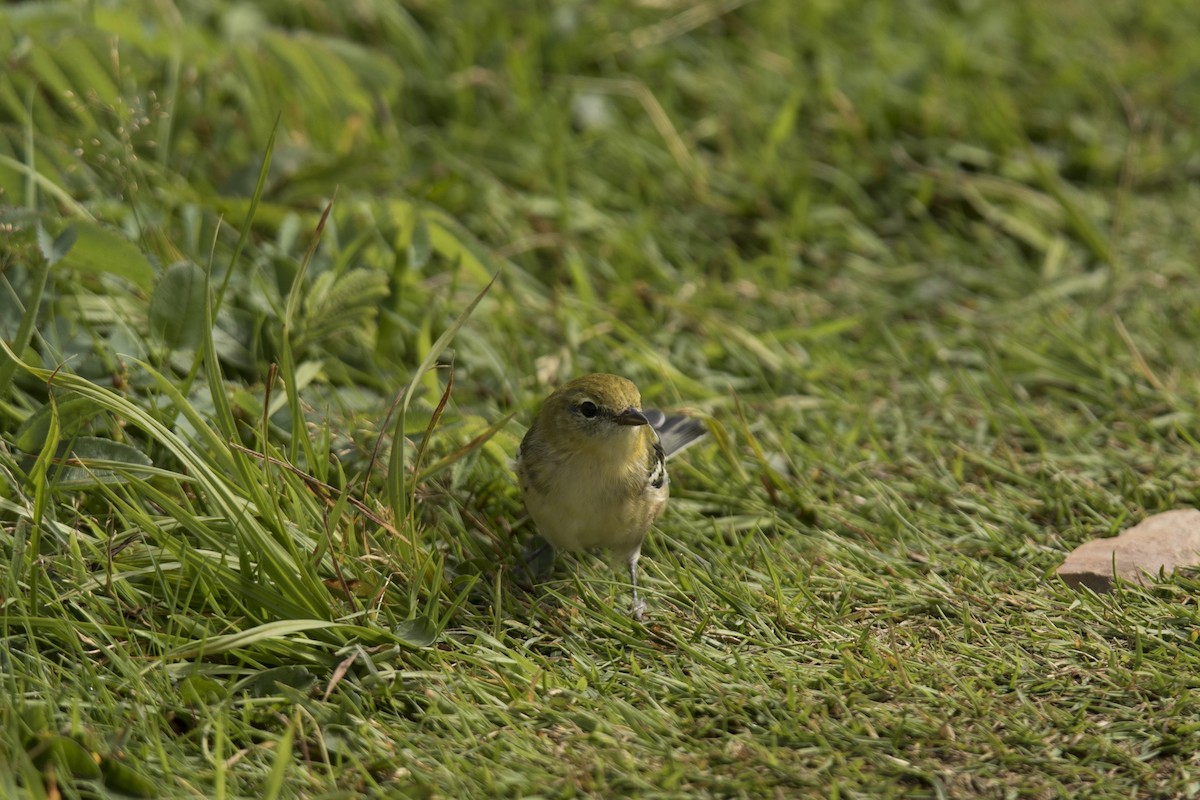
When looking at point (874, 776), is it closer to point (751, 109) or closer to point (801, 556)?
point (801, 556)

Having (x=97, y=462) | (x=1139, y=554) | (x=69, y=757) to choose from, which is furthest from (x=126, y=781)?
(x=1139, y=554)

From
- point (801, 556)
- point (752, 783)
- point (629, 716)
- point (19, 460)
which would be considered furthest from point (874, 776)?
point (19, 460)

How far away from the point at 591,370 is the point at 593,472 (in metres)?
1.20

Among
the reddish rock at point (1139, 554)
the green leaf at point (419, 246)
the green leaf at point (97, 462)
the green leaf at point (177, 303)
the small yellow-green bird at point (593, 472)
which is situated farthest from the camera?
the green leaf at point (419, 246)

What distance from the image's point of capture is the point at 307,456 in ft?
13.0

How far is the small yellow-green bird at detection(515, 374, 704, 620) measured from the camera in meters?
4.14

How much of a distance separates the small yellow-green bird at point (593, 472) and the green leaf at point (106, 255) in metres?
1.41

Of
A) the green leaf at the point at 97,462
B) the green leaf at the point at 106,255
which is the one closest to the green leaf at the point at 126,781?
the green leaf at the point at 97,462

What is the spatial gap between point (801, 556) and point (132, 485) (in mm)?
2061

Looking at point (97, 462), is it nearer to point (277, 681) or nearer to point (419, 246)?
point (277, 681)

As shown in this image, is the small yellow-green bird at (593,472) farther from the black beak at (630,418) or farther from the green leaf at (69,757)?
the green leaf at (69,757)

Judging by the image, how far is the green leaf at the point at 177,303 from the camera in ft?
14.2

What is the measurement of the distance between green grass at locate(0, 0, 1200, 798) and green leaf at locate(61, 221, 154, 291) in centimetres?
1

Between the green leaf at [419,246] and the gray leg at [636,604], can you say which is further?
the green leaf at [419,246]
